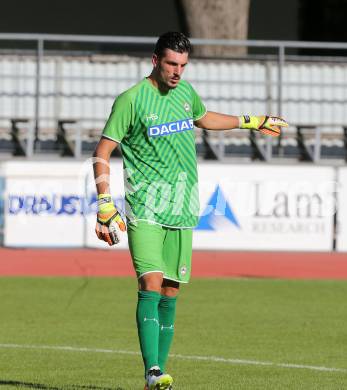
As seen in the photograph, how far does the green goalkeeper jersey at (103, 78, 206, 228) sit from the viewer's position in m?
8.00

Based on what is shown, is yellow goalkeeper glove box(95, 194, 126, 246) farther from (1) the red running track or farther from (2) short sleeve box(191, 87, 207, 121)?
(1) the red running track

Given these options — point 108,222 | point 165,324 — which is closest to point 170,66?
point 108,222

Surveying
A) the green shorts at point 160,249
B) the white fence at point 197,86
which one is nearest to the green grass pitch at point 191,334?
the green shorts at point 160,249

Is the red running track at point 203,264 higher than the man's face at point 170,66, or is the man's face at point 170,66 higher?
the man's face at point 170,66

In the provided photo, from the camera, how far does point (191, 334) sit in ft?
38.9

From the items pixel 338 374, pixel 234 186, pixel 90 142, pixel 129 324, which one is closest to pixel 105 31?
pixel 90 142

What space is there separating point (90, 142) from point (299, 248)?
4.80 meters

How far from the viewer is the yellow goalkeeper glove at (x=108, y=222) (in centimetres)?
792

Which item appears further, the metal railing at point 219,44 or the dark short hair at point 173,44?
the metal railing at point 219,44

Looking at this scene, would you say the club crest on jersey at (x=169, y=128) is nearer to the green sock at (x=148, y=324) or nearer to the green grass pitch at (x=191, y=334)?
the green sock at (x=148, y=324)

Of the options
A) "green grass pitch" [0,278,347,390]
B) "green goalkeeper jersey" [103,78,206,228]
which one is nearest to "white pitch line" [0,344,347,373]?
"green grass pitch" [0,278,347,390]

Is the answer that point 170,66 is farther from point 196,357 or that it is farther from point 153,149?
point 196,357

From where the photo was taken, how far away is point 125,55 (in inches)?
1022

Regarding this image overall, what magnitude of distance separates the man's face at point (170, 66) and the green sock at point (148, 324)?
1348 millimetres
